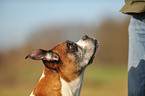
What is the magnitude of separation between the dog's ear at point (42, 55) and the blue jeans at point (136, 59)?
4.40 feet

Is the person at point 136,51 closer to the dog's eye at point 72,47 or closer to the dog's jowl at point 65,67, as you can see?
the dog's jowl at point 65,67

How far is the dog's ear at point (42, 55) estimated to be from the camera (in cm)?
375

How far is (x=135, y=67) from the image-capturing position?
4375 mm

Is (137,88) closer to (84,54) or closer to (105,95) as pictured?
(84,54)

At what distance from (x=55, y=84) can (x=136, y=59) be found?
1464mm

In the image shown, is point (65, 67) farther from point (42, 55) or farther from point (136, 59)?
point (136, 59)

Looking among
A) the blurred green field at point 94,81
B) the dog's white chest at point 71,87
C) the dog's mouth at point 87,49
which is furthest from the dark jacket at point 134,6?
the blurred green field at point 94,81

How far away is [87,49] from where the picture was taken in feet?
14.4

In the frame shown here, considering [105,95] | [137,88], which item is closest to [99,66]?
[105,95]

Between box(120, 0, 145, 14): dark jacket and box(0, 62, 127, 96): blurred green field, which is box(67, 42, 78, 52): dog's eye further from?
box(0, 62, 127, 96): blurred green field

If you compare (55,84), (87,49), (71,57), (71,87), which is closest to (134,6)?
(87,49)

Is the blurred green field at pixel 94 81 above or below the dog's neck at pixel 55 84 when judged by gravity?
below

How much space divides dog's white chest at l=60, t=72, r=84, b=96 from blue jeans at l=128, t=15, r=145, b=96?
0.94m

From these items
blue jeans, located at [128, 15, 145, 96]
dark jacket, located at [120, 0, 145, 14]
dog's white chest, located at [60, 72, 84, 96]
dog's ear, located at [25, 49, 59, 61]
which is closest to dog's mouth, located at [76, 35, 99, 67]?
dog's white chest, located at [60, 72, 84, 96]
